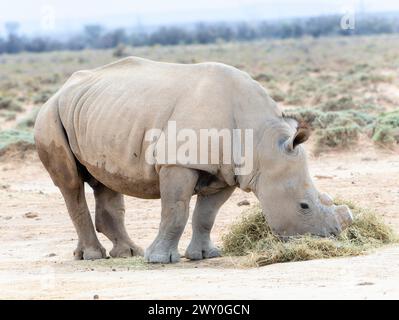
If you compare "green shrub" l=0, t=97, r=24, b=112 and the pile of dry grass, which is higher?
the pile of dry grass

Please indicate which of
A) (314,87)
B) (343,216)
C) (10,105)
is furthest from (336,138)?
(10,105)

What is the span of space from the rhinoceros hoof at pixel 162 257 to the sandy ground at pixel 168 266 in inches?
5.3

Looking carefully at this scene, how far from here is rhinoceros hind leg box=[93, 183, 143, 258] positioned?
10.9m

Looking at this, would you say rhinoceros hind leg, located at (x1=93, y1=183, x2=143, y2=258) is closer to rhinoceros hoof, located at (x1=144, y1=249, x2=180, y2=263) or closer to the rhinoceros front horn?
rhinoceros hoof, located at (x1=144, y1=249, x2=180, y2=263)

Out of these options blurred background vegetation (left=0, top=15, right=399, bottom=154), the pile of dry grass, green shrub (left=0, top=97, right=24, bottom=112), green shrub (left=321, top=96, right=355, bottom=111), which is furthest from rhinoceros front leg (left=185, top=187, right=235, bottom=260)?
green shrub (left=0, top=97, right=24, bottom=112)

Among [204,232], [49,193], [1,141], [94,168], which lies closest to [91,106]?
[94,168]

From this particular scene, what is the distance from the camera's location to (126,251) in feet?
35.5

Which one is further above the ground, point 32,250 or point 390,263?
point 390,263

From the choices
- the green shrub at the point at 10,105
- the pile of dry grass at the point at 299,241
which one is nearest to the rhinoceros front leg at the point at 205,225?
the pile of dry grass at the point at 299,241

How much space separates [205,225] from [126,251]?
1168 mm

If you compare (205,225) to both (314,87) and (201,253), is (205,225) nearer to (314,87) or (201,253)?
(201,253)

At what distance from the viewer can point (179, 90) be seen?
970 centimetres
